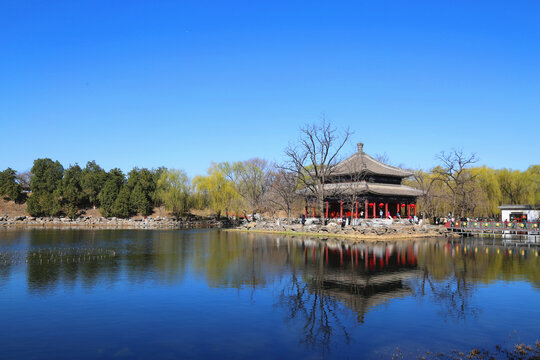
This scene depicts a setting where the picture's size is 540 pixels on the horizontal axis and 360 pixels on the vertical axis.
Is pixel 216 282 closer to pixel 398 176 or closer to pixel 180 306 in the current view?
pixel 180 306

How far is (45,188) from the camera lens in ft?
263

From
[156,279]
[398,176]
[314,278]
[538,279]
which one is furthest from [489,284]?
[398,176]

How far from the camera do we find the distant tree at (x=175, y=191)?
65.9 metres

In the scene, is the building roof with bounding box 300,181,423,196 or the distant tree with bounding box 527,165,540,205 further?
the distant tree with bounding box 527,165,540,205

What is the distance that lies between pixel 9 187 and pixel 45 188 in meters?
6.92

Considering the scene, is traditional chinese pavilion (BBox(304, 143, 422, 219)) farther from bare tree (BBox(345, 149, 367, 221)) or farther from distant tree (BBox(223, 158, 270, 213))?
distant tree (BBox(223, 158, 270, 213))

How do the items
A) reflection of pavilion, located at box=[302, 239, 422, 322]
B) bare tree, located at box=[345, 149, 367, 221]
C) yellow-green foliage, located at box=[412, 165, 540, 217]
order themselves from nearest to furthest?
reflection of pavilion, located at box=[302, 239, 422, 322], bare tree, located at box=[345, 149, 367, 221], yellow-green foliage, located at box=[412, 165, 540, 217]

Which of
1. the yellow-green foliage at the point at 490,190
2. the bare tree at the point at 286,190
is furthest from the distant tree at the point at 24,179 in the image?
the yellow-green foliage at the point at 490,190

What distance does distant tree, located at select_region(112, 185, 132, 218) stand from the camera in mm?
73750

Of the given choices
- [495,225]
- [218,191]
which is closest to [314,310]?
[495,225]

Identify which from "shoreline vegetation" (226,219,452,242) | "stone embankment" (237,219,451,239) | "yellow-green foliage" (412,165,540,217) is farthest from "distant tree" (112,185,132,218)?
"yellow-green foliage" (412,165,540,217)

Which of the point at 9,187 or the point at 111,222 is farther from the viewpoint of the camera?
the point at 9,187

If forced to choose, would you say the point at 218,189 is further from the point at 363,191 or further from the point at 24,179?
the point at 24,179

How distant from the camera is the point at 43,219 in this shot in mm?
73812
